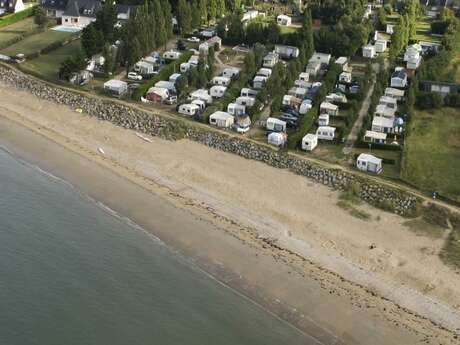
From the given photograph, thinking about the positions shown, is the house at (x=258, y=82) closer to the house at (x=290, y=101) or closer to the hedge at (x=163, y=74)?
the house at (x=290, y=101)

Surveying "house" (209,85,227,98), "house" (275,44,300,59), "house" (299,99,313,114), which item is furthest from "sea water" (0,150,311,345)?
"house" (275,44,300,59)

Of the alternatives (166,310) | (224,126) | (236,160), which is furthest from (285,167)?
(166,310)

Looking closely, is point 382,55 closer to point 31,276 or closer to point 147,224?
point 147,224

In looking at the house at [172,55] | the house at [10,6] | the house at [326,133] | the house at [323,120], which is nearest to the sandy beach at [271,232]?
the house at [326,133]

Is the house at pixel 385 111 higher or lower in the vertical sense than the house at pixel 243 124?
higher

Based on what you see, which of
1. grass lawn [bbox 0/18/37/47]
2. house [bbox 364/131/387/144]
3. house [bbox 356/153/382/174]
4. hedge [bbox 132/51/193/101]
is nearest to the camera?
house [bbox 356/153/382/174]

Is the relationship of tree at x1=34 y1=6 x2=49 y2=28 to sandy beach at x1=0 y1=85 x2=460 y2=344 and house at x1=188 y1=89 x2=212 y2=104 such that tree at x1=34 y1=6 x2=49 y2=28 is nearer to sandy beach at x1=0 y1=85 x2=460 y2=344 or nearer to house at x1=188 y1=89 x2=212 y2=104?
sandy beach at x1=0 y1=85 x2=460 y2=344
